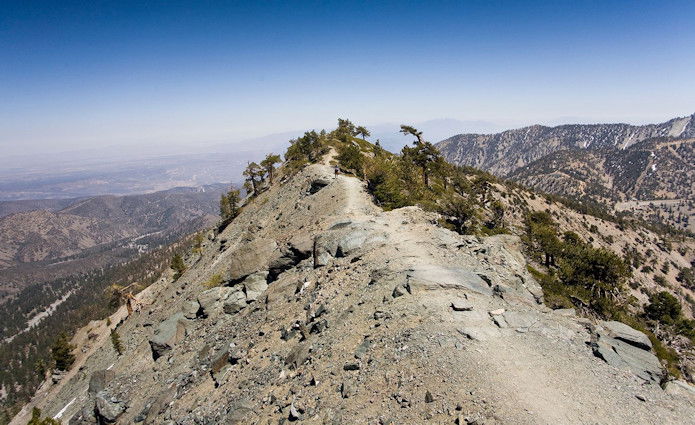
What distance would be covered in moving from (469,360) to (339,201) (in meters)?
32.3

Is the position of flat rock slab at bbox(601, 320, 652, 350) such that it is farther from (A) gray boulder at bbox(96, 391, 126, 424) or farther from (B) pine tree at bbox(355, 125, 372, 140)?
(B) pine tree at bbox(355, 125, 372, 140)

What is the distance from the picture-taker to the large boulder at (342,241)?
1131 inches

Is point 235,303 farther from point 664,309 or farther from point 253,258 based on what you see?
point 664,309

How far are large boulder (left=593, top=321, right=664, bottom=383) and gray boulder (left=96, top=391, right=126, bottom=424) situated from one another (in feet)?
112

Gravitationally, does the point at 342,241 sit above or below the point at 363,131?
below

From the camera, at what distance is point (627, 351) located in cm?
1702

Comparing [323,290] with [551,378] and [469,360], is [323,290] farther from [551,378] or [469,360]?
[551,378]

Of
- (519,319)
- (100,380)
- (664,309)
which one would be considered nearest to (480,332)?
(519,319)

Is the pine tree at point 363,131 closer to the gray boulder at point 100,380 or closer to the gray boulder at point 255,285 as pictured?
the gray boulder at point 255,285

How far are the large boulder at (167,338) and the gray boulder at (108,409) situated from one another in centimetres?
477

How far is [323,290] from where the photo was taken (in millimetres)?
24312

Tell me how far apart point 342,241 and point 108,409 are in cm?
2350

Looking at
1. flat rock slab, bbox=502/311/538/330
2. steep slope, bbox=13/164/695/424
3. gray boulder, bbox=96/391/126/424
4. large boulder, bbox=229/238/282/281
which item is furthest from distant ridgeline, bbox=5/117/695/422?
gray boulder, bbox=96/391/126/424

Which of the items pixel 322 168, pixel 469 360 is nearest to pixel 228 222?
pixel 322 168
